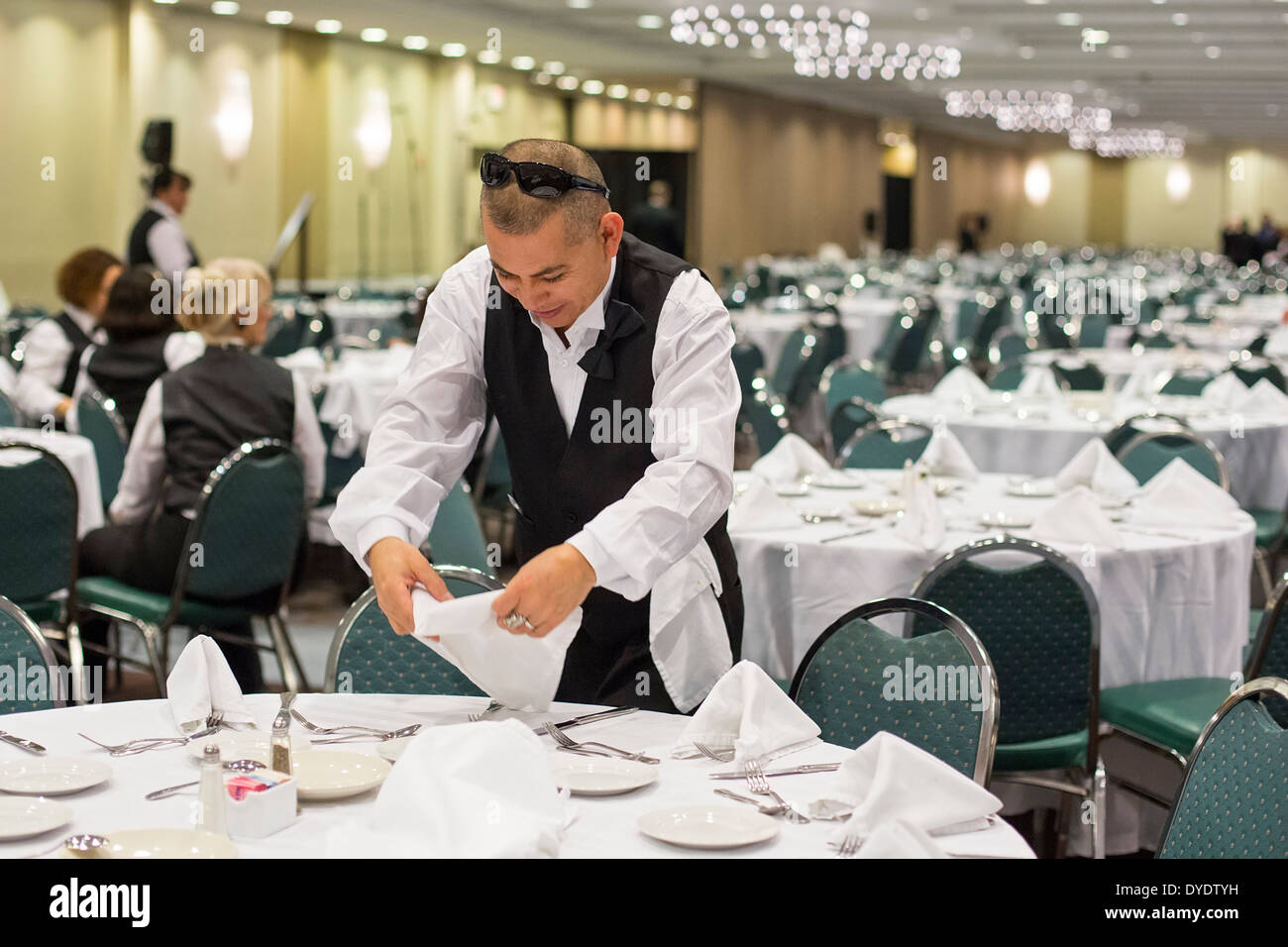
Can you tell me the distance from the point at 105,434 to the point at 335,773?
365 centimetres

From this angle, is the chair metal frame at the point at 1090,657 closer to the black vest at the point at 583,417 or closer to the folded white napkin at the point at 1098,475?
the black vest at the point at 583,417

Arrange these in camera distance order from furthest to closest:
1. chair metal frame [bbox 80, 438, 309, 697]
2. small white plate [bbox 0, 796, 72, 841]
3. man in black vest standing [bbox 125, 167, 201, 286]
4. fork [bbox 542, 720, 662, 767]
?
1. man in black vest standing [bbox 125, 167, 201, 286]
2. chair metal frame [bbox 80, 438, 309, 697]
3. fork [bbox 542, 720, 662, 767]
4. small white plate [bbox 0, 796, 72, 841]

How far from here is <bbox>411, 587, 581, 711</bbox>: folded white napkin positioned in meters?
2.06

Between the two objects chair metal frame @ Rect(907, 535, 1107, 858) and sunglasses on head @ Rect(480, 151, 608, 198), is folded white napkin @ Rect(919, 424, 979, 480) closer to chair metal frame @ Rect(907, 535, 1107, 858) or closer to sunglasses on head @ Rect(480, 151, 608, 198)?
chair metal frame @ Rect(907, 535, 1107, 858)

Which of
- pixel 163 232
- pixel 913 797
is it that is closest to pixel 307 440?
pixel 913 797

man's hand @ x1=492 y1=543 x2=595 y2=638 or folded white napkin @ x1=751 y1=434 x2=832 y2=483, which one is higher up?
man's hand @ x1=492 y1=543 x2=595 y2=638

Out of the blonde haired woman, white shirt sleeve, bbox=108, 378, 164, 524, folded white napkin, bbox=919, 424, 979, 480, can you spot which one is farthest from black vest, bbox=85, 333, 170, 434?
folded white napkin, bbox=919, 424, 979, 480

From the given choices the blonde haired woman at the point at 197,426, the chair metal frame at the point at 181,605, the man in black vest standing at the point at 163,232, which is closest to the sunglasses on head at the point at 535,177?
the chair metal frame at the point at 181,605

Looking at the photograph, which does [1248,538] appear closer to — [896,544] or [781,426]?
[896,544]

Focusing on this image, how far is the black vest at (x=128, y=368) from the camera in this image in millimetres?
5531

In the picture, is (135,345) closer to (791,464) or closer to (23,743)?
(791,464)

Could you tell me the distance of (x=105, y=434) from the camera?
5359 mm

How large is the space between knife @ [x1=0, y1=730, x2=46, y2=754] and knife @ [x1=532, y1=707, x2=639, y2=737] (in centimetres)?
66

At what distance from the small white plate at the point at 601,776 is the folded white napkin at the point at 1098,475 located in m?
2.71
